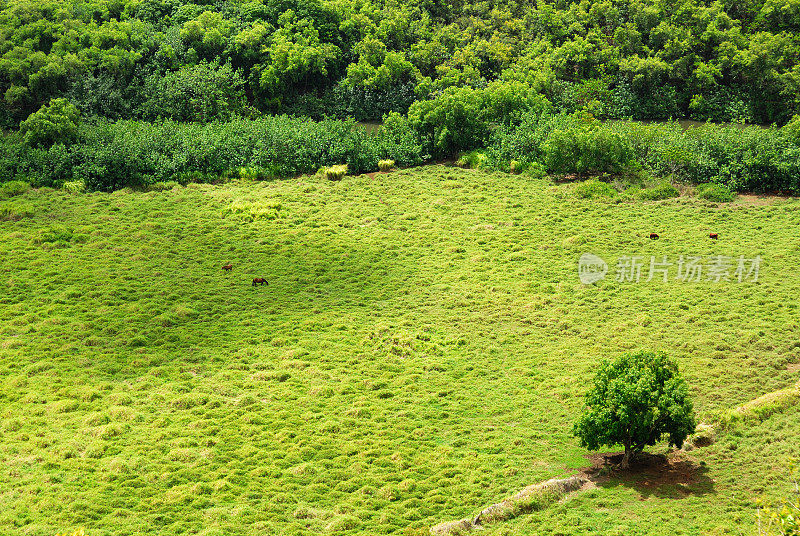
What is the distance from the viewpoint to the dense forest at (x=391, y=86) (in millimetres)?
61844

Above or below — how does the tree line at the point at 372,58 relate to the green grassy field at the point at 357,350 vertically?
above

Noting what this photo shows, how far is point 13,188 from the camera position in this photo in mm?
58344

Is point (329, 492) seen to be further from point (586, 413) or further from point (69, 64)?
point (69, 64)

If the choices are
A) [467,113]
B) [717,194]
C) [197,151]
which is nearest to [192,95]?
[197,151]

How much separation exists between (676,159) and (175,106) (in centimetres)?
4020

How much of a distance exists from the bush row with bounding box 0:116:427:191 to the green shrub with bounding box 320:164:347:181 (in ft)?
3.69

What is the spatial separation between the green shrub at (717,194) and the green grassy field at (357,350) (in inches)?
42.5

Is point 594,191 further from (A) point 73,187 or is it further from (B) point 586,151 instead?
(A) point 73,187

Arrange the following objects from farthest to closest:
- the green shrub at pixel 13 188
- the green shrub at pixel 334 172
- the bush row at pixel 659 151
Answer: the green shrub at pixel 334 172
the bush row at pixel 659 151
the green shrub at pixel 13 188

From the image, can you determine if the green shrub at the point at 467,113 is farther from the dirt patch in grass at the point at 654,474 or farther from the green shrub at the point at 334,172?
the dirt patch in grass at the point at 654,474

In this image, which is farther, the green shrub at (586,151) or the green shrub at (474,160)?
the green shrub at (474,160)

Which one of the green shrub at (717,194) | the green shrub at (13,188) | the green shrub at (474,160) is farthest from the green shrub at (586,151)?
the green shrub at (13,188)

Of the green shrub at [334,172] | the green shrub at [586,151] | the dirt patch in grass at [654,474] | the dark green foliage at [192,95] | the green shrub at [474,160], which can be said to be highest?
the dark green foliage at [192,95]

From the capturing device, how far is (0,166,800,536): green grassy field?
101 feet
